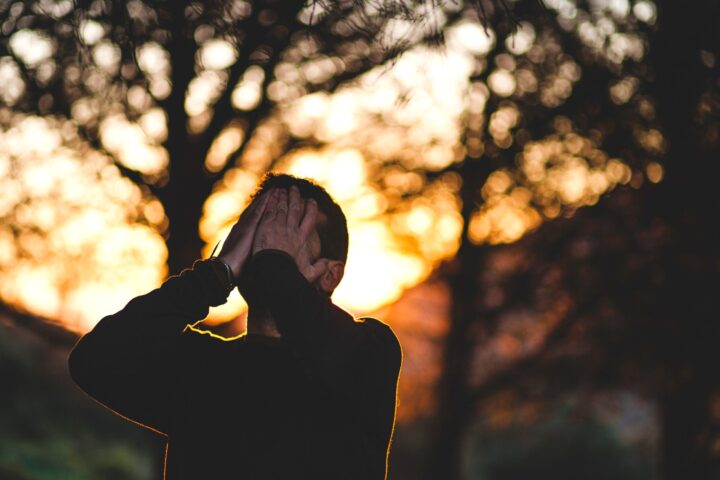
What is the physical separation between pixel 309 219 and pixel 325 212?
4.2 inches

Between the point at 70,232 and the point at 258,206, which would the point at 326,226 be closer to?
the point at 258,206

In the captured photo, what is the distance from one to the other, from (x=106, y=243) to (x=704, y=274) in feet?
19.6

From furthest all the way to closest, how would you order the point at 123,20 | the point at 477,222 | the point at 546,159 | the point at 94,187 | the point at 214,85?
1. the point at 477,222
2. the point at 546,159
3. the point at 94,187
4. the point at 214,85
5. the point at 123,20

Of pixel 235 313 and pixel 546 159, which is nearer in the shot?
pixel 235 313

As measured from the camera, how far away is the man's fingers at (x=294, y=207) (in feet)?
6.33

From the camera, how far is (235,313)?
719 centimetres

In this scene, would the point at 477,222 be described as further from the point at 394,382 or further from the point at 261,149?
the point at 394,382

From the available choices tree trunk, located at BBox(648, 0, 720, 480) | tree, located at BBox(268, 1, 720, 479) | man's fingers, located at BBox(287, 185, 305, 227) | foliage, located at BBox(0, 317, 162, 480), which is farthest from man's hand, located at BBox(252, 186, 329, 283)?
foliage, located at BBox(0, 317, 162, 480)

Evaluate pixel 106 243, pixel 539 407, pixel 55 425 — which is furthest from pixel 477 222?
pixel 55 425

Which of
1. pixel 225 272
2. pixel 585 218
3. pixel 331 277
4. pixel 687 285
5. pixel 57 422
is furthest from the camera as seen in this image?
pixel 57 422

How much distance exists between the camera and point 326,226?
2043mm

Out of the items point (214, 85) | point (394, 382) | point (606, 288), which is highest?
point (606, 288)

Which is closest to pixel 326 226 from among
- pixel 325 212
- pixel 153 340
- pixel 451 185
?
pixel 325 212

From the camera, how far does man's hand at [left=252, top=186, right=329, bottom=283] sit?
1.88m
